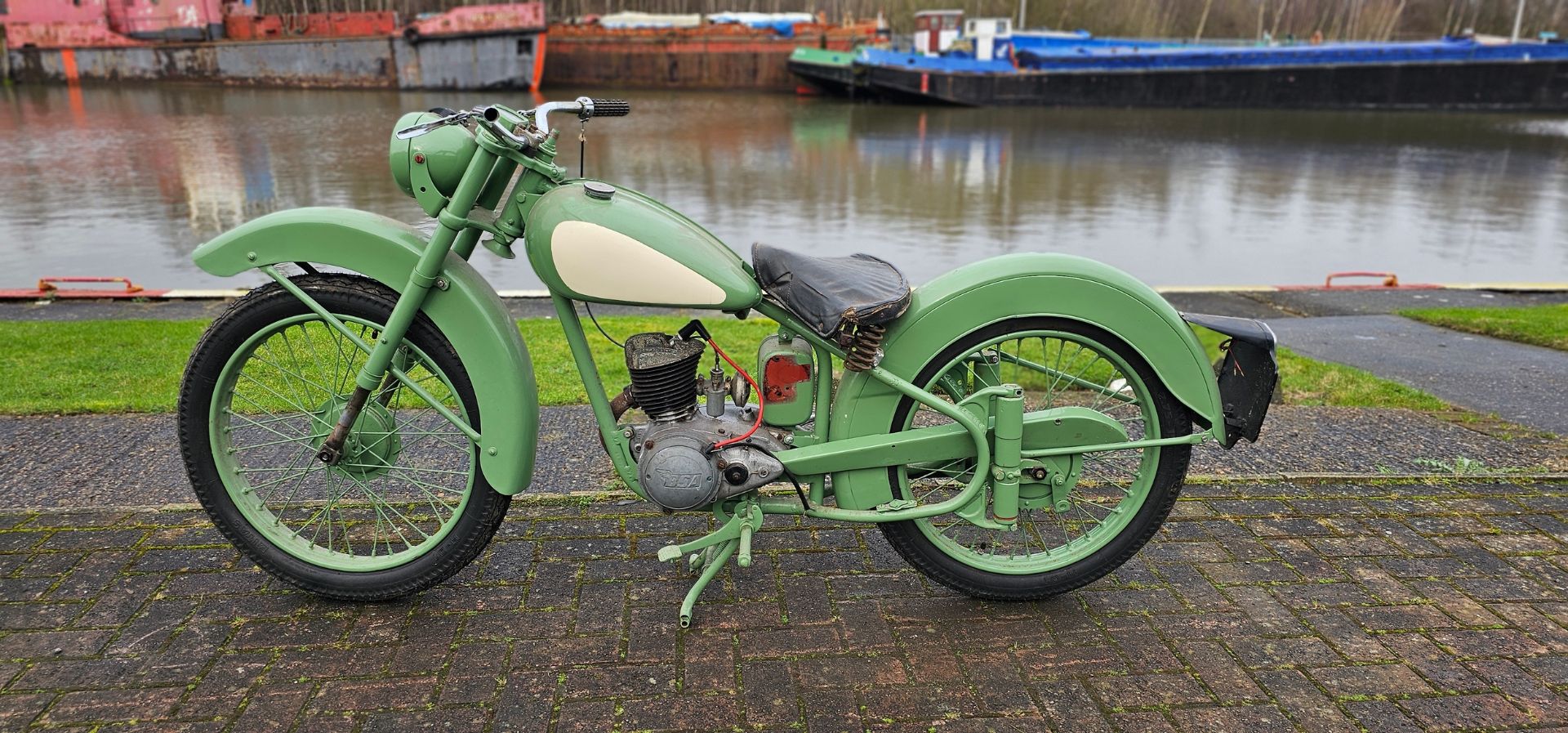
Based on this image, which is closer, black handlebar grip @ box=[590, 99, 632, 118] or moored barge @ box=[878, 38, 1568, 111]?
black handlebar grip @ box=[590, 99, 632, 118]

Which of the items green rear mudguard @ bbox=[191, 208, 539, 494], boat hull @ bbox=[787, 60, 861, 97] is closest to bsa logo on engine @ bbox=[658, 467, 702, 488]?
green rear mudguard @ bbox=[191, 208, 539, 494]

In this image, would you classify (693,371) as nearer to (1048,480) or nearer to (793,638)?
(793,638)

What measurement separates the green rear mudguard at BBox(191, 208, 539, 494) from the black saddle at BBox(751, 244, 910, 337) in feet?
2.49

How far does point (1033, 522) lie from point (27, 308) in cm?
709

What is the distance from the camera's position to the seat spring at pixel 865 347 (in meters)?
2.71

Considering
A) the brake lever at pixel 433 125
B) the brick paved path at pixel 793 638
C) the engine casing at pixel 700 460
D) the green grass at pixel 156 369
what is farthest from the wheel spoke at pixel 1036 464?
the green grass at pixel 156 369

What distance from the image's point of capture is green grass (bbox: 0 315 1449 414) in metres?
4.71

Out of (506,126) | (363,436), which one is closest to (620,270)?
(506,126)

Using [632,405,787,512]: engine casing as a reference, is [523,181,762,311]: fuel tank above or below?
above

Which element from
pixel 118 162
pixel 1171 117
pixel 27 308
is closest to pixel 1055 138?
pixel 1171 117

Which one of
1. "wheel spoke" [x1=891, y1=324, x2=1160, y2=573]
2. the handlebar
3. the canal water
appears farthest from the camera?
the canal water

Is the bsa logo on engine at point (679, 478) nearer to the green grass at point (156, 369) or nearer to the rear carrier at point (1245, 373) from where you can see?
the rear carrier at point (1245, 373)

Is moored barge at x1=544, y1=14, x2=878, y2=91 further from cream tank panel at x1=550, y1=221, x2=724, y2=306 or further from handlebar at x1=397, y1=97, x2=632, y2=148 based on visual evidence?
cream tank panel at x1=550, y1=221, x2=724, y2=306

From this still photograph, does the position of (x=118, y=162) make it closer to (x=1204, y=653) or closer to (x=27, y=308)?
(x=27, y=308)
